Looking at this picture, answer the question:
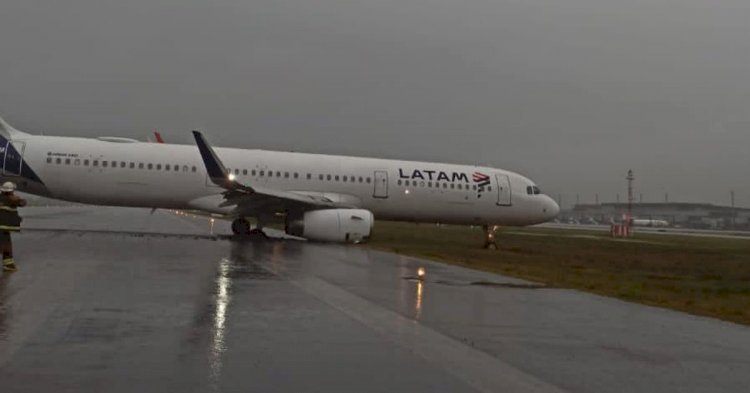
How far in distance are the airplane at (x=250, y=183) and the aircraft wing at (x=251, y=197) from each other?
0.04 meters

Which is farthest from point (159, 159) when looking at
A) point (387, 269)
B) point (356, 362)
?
point (356, 362)

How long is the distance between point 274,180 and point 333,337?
22.2 metres

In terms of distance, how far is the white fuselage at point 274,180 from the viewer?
27969 mm

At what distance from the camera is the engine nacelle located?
27.0m

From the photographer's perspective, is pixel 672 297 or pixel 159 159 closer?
pixel 672 297

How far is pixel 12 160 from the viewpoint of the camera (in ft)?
90.1

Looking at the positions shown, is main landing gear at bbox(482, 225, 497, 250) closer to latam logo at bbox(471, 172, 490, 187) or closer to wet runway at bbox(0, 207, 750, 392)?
latam logo at bbox(471, 172, 490, 187)

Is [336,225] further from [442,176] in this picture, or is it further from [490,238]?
[490,238]

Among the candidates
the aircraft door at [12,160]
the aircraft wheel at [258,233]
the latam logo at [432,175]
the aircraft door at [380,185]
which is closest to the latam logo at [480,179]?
the latam logo at [432,175]

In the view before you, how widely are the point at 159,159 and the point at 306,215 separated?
6.49 metres

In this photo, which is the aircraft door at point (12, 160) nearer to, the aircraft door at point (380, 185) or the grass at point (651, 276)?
the aircraft door at point (380, 185)

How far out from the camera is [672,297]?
49.6ft

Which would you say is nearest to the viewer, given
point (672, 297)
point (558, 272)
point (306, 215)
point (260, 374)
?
point (260, 374)

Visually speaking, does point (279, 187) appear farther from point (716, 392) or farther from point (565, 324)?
point (716, 392)
